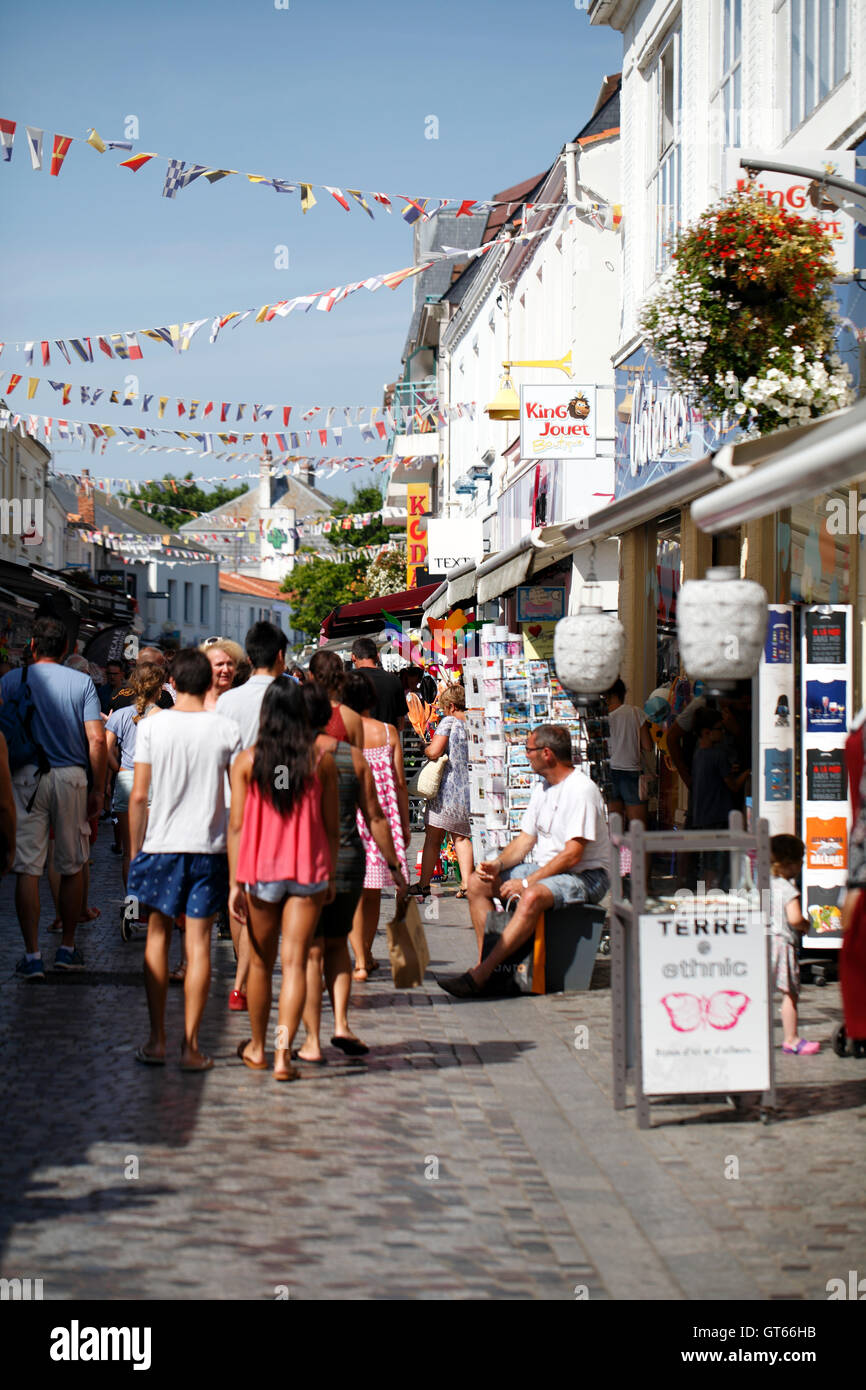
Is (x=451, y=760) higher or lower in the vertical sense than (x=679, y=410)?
lower

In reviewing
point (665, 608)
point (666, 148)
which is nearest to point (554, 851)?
point (665, 608)

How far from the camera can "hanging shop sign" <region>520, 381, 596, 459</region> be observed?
14.8 meters

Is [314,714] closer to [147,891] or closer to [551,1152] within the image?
[147,891]

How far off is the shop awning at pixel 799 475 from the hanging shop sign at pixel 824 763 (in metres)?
3.63

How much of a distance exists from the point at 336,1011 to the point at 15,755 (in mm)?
2681

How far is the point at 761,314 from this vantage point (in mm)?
9164

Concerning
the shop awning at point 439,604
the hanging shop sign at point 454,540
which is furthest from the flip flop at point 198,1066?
the hanging shop sign at point 454,540

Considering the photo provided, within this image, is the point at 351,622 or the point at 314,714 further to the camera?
the point at 351,622

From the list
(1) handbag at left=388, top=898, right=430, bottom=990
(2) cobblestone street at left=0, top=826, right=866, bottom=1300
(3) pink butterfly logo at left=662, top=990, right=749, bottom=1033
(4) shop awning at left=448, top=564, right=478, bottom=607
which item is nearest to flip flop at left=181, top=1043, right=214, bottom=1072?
(2) cobblestone street at left=0, top=826, right=866, bottom=1300

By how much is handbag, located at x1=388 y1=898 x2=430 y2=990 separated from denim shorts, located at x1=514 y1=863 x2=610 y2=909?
3.59ft

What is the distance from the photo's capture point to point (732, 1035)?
5.93m

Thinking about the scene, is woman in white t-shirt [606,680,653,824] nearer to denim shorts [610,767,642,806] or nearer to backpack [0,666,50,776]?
denim shorts [610,767,642,806]

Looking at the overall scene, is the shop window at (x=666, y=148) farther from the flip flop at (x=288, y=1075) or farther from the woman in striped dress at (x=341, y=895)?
the flip flop at (x=288, y=1075)
